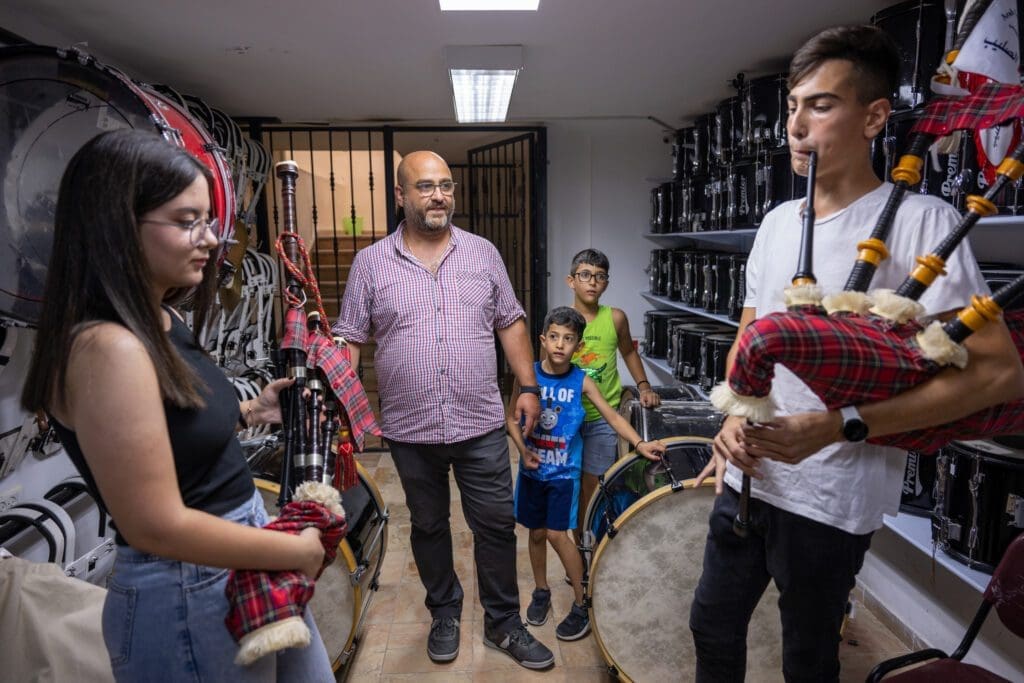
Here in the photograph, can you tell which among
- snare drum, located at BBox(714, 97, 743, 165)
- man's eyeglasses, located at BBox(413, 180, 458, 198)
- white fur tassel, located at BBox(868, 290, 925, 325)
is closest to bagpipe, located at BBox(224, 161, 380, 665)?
man's eyeglasses, located at BBox(413, 180, 458, 198)

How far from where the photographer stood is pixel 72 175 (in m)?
0.92

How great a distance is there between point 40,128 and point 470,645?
2.10 metres

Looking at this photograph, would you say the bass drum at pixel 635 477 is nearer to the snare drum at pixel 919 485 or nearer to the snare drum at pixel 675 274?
the snare drum at pixel 919 485

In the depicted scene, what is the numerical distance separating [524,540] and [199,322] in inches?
88.5

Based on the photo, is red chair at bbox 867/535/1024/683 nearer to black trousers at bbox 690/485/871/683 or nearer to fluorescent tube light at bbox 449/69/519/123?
black trousers at bbox 690/485/871/683

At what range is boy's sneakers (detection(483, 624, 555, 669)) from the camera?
2.15 meters

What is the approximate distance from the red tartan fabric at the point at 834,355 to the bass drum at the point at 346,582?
134cm

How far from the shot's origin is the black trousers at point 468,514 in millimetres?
2133

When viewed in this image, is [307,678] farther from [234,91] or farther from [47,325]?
[234,91]

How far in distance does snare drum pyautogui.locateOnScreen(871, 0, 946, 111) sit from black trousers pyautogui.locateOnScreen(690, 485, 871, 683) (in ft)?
4.83

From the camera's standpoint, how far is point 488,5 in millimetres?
2213

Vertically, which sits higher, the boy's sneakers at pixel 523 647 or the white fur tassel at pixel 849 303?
the white fur tassel at pixel 849 303

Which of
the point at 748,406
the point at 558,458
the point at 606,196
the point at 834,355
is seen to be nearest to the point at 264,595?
the point at 748,406

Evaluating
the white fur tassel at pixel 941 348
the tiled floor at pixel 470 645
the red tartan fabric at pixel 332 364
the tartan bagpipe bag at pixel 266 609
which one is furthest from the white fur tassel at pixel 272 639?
the tiled floor at pixel 470 645
